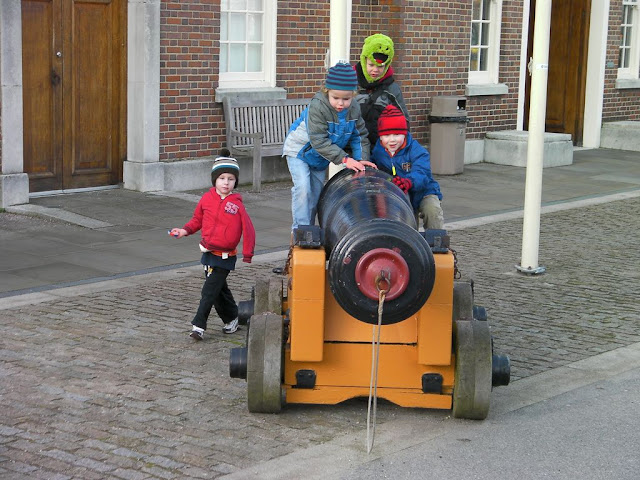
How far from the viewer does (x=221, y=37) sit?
1425cm

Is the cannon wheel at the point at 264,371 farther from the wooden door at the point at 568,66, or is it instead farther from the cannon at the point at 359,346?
the wooden door at the point at 568,66

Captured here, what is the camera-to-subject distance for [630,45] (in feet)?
71.4

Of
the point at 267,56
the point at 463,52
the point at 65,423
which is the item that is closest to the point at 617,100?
the point at 463,52

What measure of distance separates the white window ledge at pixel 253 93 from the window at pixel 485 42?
446cm

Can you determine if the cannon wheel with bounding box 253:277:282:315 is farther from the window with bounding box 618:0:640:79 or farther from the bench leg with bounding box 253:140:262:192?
the window with bounding box 618:0:640:79

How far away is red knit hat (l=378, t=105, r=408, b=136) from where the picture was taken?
24.3ft

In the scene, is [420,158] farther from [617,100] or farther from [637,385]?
[617,100]

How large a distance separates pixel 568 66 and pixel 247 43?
8.40m

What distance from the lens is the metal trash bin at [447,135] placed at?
16297mm

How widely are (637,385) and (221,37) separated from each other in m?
8.76

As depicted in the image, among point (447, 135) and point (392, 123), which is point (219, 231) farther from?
point (447, 135)

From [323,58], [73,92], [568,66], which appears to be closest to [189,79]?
[73,92]

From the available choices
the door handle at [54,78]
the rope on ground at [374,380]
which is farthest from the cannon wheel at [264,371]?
the door handle at [54,78]

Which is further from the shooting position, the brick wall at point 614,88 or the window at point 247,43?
the brick wall at point 614,88
